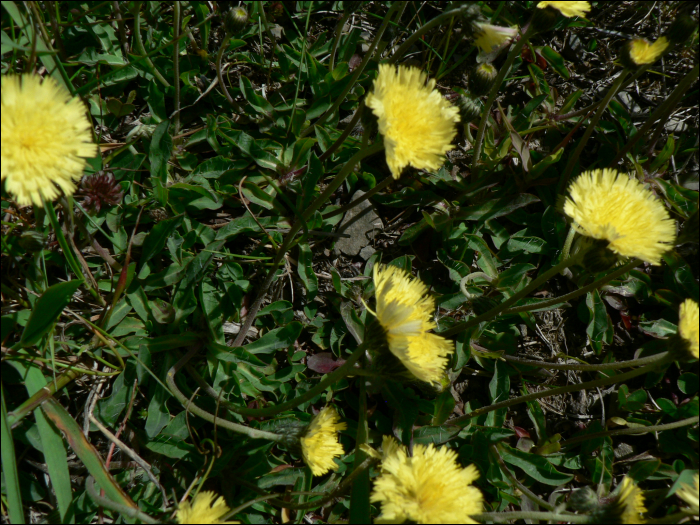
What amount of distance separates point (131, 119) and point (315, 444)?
2.14m

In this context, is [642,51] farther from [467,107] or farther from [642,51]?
[467,107]

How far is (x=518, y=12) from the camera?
11.9 ft

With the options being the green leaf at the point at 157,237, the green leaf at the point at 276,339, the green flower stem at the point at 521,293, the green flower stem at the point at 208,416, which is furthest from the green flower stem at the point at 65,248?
the green flower stem at the point at 521,293

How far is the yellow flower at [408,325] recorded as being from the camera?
1919 millimetres

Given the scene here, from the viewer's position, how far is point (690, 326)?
2.22m

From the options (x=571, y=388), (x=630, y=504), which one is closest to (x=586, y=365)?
(x=571, y=388)

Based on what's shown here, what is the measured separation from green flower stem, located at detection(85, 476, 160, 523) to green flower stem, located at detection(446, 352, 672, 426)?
1644 millimetres

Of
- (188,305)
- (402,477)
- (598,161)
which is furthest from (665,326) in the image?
(188,305)

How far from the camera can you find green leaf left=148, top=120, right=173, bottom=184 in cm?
272

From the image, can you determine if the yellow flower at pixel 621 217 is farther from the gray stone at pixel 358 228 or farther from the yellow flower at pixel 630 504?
the gray stone at pixel 358 228

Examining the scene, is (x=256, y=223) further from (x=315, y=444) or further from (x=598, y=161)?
(x=598, y=161)

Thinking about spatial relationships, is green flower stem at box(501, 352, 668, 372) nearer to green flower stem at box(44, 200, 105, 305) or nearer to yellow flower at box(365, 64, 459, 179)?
yellow flower at box(365, 64, 459, 179)

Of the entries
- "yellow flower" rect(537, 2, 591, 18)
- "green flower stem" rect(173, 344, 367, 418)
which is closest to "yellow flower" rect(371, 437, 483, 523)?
"green flower stem" rect(173, 344, 367, 418)

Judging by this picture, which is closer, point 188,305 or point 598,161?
point 188,305
